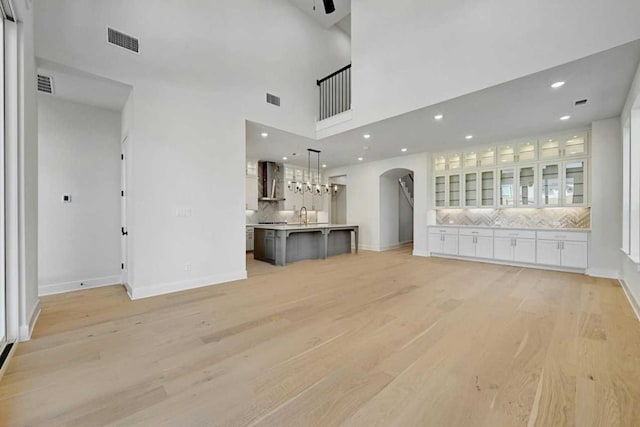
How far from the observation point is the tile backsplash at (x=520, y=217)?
5586mm

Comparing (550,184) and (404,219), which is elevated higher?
(550,184)

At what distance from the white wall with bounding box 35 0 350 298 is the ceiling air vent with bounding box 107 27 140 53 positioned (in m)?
0.07

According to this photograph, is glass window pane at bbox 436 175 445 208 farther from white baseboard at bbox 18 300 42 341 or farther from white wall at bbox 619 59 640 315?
white baseboard at bbox 18 300 42 341

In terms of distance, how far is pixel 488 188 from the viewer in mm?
6504

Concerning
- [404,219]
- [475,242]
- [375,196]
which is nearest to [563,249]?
[475,242]

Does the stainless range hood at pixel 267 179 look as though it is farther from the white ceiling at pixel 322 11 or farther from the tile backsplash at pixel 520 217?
the tile backsplash at pixel 520 217

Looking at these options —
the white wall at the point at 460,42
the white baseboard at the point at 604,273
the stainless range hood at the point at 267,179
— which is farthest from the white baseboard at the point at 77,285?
the white baseboard at the point at 604,273

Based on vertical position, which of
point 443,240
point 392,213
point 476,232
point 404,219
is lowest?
point 443,240

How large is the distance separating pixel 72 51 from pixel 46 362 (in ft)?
11.1

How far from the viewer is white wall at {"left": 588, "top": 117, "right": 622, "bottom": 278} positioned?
469cm

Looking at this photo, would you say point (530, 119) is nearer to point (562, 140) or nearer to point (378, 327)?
point (562, 140)

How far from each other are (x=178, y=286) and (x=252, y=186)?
4894 millimetres

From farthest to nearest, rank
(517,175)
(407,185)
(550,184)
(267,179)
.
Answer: (407,185) < (267,179) < (517,175) < (550,184)

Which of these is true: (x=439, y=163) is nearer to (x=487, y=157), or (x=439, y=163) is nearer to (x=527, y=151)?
(x=487, y=157)
